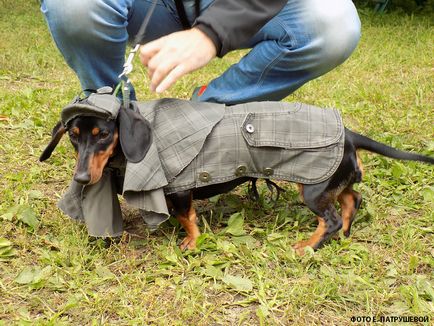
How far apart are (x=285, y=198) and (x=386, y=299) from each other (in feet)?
2.71

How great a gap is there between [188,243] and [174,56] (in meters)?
0.77

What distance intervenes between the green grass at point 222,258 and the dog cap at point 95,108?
0.49 m

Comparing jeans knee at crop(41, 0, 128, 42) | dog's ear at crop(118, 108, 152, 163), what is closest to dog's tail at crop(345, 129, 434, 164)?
dog's ear at crop(118, 108, 152, 163)

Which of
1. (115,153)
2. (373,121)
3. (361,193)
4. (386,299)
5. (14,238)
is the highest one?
(115,153)

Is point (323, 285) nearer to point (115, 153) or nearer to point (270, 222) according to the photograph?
point (270, 222)

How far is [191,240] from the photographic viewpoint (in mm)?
2250

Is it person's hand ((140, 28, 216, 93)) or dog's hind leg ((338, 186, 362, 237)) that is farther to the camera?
dog's hind leg ((338, 186, 362, 237))

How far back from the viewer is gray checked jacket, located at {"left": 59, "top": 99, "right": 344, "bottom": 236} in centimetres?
215

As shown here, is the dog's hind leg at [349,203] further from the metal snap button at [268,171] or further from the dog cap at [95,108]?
the dog cap at [95,108]

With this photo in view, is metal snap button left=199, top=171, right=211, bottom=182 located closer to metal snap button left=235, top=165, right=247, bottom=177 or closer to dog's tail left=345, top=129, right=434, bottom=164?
metal snap button left=235, top=165, right=247, bottom=177

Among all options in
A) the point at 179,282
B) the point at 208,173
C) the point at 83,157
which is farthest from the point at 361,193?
the point at 83,157

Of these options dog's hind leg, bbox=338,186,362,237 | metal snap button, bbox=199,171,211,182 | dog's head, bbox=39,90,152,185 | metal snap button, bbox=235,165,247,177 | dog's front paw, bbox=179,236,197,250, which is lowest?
dog's hind leg, bbox=338,186,362,237

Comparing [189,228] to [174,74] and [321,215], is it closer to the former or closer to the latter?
[321,215]

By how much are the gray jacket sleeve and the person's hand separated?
0.05 meters
